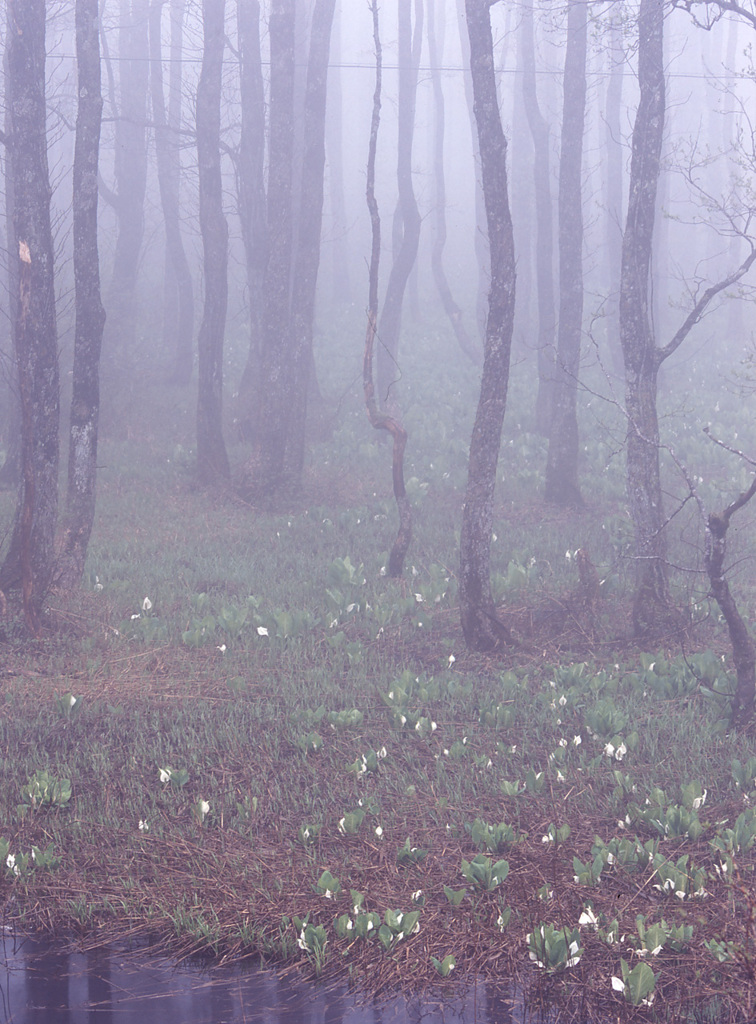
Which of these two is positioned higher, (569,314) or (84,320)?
(569,314)

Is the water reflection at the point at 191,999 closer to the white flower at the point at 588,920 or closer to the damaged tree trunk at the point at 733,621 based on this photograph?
the white flower at the point at 588,920

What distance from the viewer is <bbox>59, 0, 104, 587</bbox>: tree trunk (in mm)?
9398

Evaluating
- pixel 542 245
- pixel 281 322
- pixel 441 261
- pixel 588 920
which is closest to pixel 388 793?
pixel 588 920

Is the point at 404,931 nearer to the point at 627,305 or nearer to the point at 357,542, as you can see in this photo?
Answer: the point at 627,305

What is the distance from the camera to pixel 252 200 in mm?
17688

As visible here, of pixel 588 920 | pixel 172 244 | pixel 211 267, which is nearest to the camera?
pixel 588 920

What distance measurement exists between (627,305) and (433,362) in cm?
1550

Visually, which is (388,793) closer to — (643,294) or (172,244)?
(643,294)

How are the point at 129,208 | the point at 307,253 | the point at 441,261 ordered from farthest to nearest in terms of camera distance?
the point at 441,261, the point at 129,208, the point at 307,253

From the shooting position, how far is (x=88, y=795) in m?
5.26

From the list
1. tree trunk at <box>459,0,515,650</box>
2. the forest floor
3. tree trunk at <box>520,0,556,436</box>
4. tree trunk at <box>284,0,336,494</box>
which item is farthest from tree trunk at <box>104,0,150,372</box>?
tree trunk at <box>459,0,515,650</box>

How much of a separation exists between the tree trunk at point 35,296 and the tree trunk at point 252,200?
28.1ft

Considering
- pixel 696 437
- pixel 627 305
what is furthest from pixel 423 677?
pixel 696 437

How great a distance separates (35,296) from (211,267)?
7.45 meters
